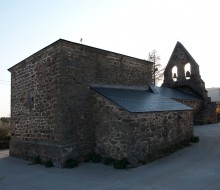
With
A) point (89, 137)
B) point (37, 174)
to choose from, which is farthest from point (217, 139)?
point (37, 174)

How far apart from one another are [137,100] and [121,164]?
11.5ft

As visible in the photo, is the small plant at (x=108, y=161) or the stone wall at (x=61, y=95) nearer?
the small plant at (x=108, y=161)

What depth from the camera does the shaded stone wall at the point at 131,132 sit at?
10500 millimetres

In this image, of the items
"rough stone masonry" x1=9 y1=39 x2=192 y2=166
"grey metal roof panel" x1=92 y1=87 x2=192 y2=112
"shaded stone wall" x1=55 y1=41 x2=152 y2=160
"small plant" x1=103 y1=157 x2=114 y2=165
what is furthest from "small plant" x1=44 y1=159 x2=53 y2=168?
"grey metal roof panel" x1=92 y1=87 x2=192 y2=112

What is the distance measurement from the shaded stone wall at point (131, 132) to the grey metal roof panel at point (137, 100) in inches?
9.2

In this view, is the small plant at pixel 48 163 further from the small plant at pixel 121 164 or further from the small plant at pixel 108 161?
the small plant at pixel 121 164

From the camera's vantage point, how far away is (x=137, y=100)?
1252cm

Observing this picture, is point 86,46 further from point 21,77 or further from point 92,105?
point 21,77

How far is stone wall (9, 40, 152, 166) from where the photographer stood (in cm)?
1131

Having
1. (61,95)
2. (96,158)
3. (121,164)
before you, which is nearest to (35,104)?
(61,95)

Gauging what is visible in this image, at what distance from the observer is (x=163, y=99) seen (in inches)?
563

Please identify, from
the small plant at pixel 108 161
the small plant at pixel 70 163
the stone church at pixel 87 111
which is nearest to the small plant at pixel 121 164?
the stone church at pixel 87 111

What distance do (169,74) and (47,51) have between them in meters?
17.9

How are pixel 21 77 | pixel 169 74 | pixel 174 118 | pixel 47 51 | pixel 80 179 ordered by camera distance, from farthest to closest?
pixel 169 74 < pixel 21 77 < pixel 174 118 < pixel 47 51 < pixel 80 179
